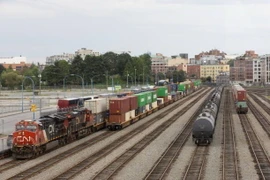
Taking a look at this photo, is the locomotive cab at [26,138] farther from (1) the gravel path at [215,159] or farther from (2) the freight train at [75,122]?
(1) the gravel path at [215,159]

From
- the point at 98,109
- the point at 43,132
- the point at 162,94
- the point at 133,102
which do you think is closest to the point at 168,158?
the point at 43,132

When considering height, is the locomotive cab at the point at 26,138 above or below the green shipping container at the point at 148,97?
below

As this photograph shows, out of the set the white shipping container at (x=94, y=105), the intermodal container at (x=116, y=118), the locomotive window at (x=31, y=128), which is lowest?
the intermodal container at (x=116, y=118)

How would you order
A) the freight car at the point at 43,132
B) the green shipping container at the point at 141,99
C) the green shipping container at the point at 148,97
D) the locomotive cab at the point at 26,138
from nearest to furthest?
the locomotive cab at the point at 26,138, the freight car at the point at 43,132, the green shipping container at the point at 141,99, the green shipping container at the point at 148,97

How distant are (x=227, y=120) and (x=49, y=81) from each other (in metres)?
129

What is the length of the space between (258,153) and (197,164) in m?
7.82

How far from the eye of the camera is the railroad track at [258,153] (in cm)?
3114

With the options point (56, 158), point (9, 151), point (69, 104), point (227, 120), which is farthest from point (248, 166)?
point (227, 120)

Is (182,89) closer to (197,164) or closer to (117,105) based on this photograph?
(117,105)

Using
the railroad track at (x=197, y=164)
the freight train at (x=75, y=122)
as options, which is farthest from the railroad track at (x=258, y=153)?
the freight train at (x=75, y=122)

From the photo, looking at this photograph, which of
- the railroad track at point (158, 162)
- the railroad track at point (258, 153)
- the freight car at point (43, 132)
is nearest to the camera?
the railroad track at point (158, 162)

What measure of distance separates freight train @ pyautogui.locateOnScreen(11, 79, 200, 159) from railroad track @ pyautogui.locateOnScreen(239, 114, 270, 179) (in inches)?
610

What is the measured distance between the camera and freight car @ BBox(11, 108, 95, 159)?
35812 mm

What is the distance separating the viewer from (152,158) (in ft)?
121
